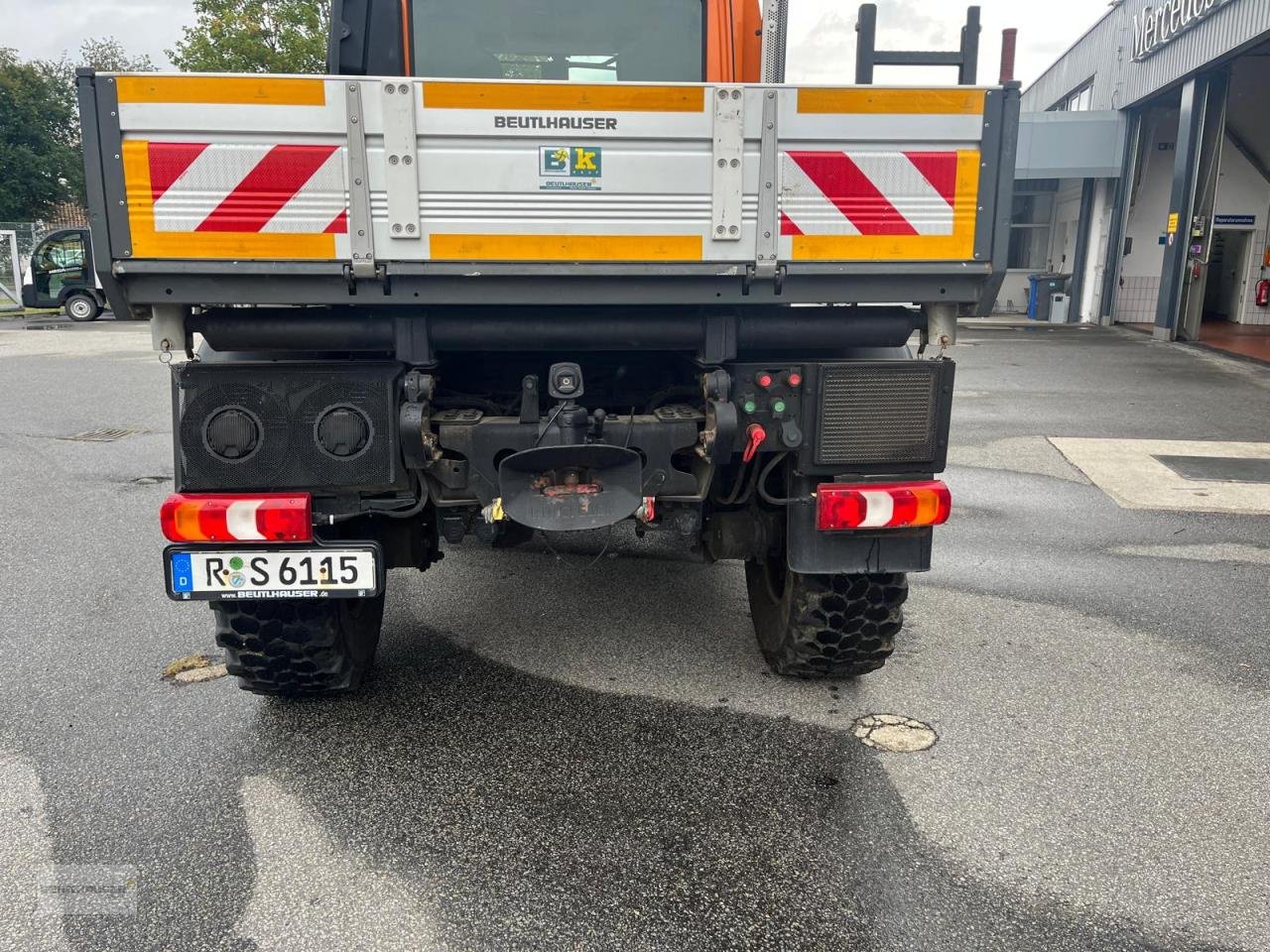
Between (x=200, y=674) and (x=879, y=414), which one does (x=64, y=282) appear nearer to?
(x=200, y=674)

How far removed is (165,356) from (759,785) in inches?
94.0

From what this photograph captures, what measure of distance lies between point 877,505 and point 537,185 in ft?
5.04

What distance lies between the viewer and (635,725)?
11.6 feet

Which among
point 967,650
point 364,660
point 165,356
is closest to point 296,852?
point 364,660

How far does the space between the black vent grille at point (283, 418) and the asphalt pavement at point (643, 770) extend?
0.98m

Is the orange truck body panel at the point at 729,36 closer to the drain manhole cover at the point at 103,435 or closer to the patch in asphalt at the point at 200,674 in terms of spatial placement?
the patch in asphalt at the point at 200,674

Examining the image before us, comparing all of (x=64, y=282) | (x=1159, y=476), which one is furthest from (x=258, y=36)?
(x=1159, y=476)

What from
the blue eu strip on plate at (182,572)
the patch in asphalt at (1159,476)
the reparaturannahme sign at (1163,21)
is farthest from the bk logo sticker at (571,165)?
the reparaturannahme sign at (1163,21)

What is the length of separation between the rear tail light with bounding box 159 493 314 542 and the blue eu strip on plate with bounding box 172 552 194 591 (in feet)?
0.20

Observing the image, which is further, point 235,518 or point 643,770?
point 643,770

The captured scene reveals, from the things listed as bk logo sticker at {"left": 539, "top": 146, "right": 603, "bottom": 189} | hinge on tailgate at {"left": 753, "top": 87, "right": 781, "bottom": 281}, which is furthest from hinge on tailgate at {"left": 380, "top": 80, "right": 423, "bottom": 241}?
hinge on tailgate at {"left": 753, "top": 87, "right": 781, "bottom": 281}

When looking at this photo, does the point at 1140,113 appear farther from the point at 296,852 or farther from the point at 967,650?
the point at 296,852

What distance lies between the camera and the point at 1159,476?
7.41m

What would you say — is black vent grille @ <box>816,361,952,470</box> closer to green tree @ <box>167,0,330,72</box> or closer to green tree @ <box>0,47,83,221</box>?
green tree @ <box>167,0,330,72</box>
